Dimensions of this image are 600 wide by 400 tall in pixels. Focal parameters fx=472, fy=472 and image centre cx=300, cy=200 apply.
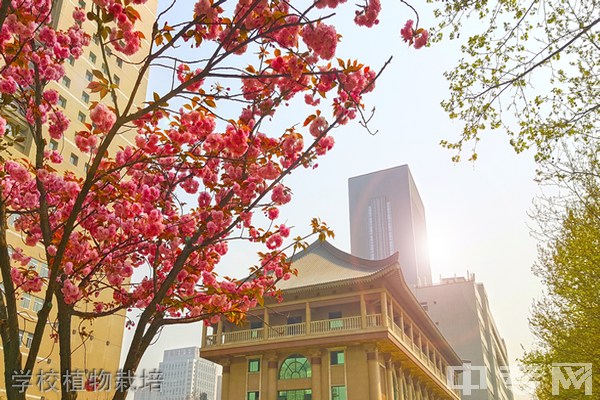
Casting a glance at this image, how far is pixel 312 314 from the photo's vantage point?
82.1ft

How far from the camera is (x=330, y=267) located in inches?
1027

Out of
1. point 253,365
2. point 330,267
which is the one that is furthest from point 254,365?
point 330,267

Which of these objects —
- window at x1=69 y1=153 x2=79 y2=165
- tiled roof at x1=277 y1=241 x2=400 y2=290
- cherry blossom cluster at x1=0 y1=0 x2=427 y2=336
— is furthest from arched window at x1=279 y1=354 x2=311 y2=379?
window at x1=69 y1=153 x2=79 y2=165

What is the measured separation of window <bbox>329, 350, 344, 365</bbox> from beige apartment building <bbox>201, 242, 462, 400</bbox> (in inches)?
1.8

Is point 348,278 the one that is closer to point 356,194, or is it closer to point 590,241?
point 590,241

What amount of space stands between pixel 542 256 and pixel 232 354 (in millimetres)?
16392

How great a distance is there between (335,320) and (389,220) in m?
97.0

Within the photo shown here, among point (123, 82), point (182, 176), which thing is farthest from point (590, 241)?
point (123, 82)

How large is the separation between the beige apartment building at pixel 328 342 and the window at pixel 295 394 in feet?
0.15

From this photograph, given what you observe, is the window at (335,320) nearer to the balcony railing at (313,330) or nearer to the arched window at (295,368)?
the balcony railing at (313,330)

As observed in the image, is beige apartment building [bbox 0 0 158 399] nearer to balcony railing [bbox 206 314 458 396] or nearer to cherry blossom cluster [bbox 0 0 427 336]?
balcony railing [bbox 206 314 458 396]

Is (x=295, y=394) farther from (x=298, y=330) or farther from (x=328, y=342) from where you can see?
(x=328, y=342)

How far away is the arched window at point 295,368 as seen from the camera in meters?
23.5

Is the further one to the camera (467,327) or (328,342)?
(467,327)
